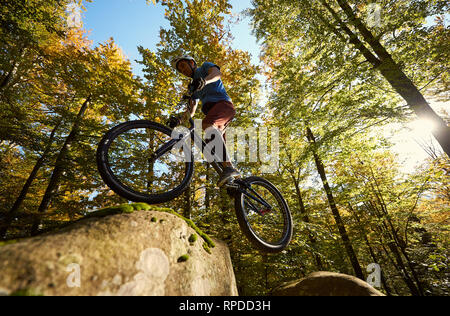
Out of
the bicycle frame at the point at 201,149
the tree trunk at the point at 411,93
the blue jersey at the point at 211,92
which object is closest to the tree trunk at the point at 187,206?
the bicycle frame at the point at 201,149

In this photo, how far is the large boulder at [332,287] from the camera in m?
2.36

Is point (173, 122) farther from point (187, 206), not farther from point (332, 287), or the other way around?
point (187, 206)

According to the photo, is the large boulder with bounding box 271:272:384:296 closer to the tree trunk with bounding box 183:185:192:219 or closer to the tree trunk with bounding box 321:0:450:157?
A: the tree trunk with bounding box 183:185:192:219

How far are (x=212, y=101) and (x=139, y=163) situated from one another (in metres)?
2.64

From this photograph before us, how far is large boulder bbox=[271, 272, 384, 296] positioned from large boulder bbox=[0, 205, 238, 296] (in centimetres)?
109

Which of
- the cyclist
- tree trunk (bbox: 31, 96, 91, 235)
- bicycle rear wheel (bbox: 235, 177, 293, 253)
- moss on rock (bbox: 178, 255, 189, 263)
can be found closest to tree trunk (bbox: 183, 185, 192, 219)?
bicycle rear wheel (bbox: 235, 177, 293, 253)

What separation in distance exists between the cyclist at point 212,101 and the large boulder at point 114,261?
3.79 ft

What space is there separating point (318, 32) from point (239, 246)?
8.25 metres

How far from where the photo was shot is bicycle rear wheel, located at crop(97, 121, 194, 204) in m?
2.39

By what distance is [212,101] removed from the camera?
3.28m

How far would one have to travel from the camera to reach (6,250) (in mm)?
1284

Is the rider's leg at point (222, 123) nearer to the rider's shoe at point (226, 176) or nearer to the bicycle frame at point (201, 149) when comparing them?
the rider's shoe at point (226, 176)

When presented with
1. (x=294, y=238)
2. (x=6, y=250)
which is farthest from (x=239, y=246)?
(x=6, y=250)

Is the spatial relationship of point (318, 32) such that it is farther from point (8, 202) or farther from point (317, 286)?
point (8, 202)
